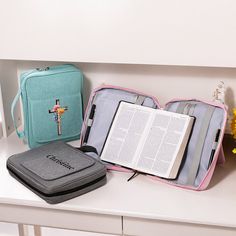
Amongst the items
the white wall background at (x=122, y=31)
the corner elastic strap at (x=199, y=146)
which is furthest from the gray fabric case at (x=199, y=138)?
the white wall background at (x=122, y=31)

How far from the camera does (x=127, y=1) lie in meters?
1.33

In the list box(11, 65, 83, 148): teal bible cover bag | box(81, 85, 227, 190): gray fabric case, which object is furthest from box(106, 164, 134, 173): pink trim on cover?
box(11, 65, 83, 148): teal bible cover bag

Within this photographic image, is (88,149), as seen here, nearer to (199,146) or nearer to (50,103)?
(50,103)

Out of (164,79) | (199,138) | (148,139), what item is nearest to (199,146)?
(199,138)

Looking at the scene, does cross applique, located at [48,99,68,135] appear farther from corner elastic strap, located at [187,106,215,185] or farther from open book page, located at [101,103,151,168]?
corner elastic strap, located at [187,106,215,185]

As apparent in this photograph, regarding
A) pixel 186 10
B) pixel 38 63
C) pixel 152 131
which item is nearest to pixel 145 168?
pixel 152 131

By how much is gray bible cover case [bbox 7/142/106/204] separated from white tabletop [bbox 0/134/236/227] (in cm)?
3

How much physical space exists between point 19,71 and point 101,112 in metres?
0.49

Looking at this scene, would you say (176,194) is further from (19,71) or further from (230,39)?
(19,71)

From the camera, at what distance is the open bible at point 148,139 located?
1.33m

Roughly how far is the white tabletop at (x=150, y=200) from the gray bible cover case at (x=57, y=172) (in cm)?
3

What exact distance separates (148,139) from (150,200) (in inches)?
9.3

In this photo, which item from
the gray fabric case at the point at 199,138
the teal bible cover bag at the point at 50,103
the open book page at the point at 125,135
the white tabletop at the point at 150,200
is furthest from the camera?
the teal bible cover bag at the point at 50,103

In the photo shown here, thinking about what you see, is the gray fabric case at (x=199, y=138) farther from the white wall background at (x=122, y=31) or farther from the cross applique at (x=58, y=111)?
the cross applique at (x=58, y=111)
